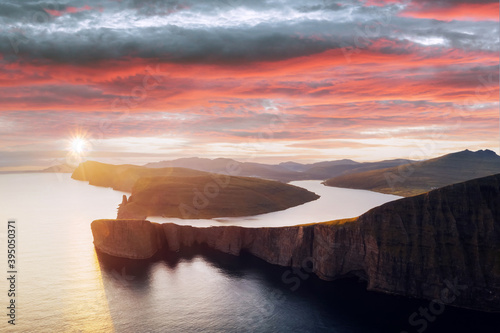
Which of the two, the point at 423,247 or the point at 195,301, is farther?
the point at 423,247

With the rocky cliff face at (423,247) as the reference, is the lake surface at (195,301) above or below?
below

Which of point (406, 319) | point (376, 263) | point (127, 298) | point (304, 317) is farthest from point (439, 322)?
point (127, 298)

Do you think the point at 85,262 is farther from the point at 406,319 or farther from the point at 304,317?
the point at 406,319

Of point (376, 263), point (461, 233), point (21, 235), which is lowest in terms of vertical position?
point (21, 235)

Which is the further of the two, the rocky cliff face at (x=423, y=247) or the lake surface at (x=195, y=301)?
the rocky cliff face at (x=423, y=247)
